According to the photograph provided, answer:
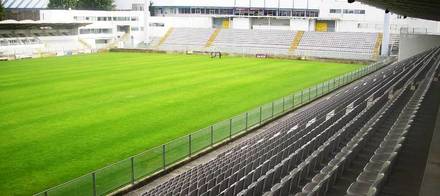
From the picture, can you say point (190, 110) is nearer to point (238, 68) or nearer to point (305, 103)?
point (305, 103)

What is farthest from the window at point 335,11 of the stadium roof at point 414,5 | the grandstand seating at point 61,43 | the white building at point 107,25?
the stadium roof at point 414,5

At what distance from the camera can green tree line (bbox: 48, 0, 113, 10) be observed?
257 ft

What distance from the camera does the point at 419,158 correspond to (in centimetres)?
834

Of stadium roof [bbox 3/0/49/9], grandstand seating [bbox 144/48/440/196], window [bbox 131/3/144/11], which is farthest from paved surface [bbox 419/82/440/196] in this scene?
stadium roof [bbox 3/0/49/9]

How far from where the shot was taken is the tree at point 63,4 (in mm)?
77812

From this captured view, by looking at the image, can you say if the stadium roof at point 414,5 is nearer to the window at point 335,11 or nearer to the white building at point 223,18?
the white building at point 223,18

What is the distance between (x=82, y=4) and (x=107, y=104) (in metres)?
61.8

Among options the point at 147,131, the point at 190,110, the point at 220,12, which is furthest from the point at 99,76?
the point at 220,12

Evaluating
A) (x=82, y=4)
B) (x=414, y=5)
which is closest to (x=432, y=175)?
(x=414, y=5)

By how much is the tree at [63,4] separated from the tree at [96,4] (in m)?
1.02

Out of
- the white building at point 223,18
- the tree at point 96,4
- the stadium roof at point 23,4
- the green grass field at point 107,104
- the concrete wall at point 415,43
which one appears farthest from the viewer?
the tree at point 96,4

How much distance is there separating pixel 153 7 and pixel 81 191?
226 feet

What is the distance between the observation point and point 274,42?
196ft

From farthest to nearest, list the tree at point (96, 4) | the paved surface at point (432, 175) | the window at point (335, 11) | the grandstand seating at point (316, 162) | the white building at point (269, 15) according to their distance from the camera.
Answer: the tree at point (96, 4)
the window at point (335, 11)
the white building at point (269, 15)
the grandstand seating at point (316, 162)
the paved surface at point (432, 175)
